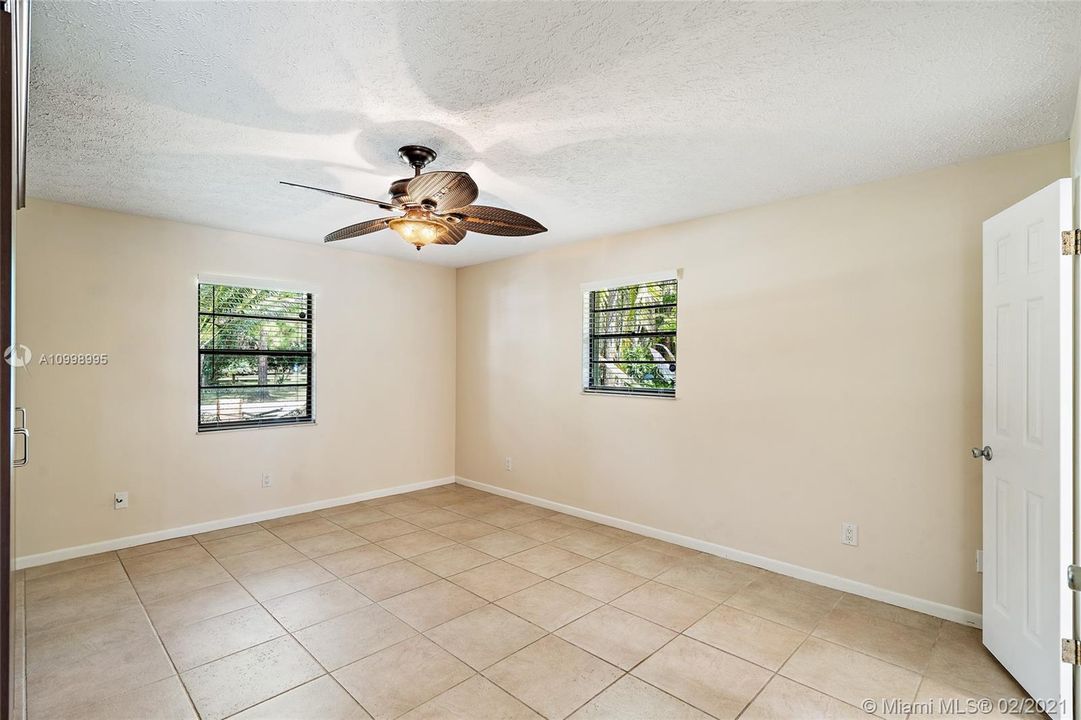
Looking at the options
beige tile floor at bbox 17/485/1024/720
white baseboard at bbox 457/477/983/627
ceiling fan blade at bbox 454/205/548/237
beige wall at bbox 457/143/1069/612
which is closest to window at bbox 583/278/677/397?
beige wall at bbox 457/143/1069/612

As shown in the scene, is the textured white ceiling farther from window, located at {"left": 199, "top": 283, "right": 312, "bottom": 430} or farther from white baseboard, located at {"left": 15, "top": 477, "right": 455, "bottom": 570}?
white baseboard, located at {"left": 15, "top": 477, "right": 455, "bottom": 570}

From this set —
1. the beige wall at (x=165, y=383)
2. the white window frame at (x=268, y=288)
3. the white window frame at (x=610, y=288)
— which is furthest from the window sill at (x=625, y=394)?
the white window frame at (x=268, y=288)

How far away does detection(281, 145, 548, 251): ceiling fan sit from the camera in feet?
7.96

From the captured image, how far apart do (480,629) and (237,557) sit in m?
2.05

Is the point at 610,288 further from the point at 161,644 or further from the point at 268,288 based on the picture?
the point at 161,644

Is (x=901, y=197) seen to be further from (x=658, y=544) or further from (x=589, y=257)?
(x=658, y=544)

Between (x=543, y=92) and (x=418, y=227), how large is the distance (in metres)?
0.94

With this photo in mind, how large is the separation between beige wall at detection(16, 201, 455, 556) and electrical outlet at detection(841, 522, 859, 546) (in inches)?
157

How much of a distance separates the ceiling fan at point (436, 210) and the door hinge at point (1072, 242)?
210 centimetres

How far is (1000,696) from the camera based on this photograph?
2.27 m

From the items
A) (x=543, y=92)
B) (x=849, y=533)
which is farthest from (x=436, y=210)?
(x=849, y=533)

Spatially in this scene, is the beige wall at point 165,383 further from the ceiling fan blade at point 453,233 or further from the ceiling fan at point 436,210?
the ceiling fan blade at point 453,233

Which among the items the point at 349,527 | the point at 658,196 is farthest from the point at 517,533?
the point at 658,196

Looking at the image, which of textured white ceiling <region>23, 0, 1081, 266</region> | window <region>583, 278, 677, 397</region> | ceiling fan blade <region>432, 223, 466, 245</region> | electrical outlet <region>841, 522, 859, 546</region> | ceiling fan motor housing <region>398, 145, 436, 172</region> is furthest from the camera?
window <region>583, 278, 677, 397</region>
